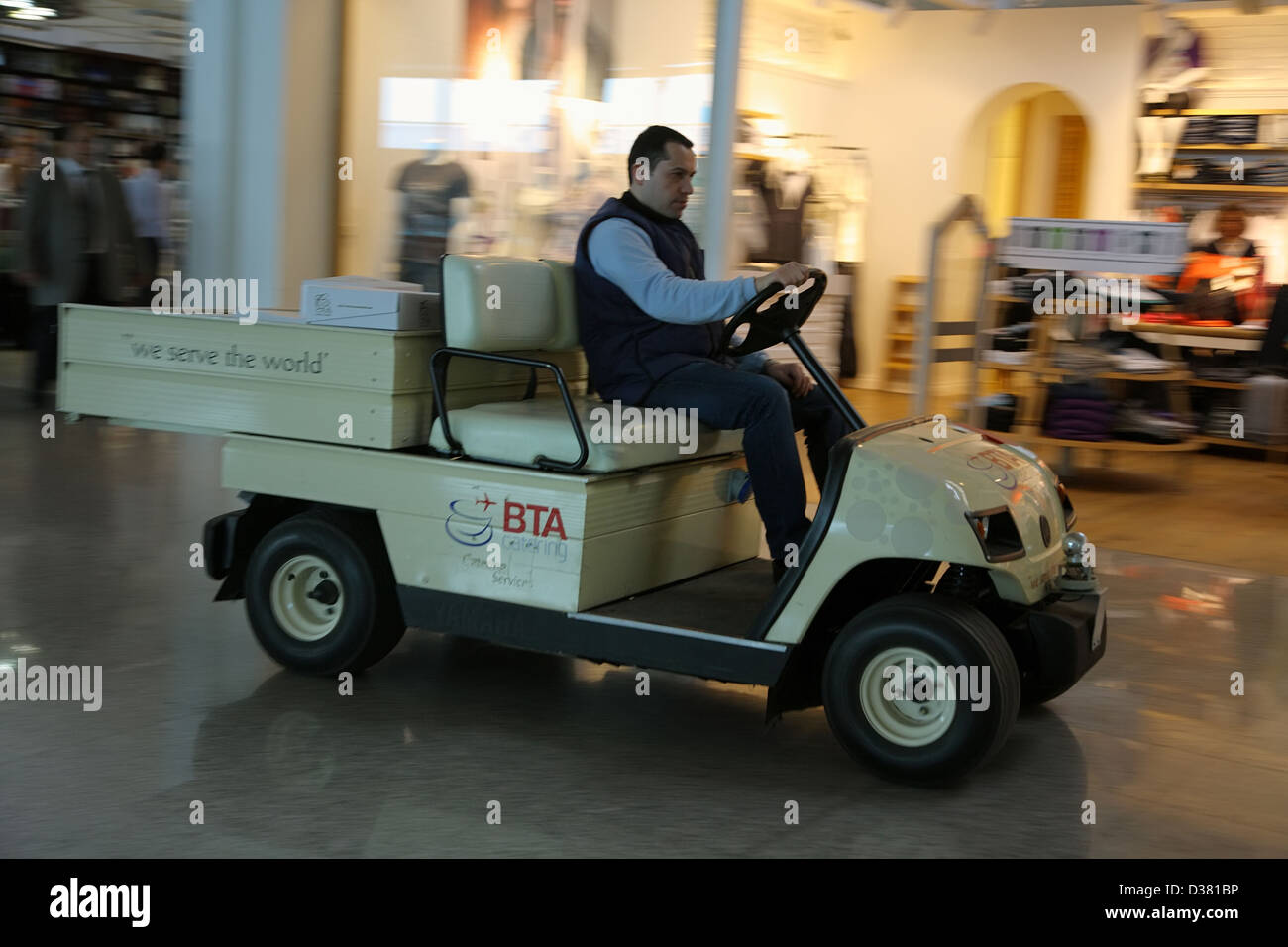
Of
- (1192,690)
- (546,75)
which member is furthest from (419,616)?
(546,75)

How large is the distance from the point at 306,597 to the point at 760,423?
1284 mm

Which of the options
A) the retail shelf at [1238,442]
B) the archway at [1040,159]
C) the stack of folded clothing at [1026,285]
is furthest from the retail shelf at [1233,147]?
the stack of folded clothing at [1026,285]

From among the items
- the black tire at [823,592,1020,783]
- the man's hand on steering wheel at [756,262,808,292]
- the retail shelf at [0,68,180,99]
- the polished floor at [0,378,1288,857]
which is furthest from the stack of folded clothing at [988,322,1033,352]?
the retail shelf at [0,68,180,99]

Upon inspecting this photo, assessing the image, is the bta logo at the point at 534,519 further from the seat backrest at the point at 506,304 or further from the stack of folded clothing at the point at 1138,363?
the stack of folded clothing at the point at 1138,363

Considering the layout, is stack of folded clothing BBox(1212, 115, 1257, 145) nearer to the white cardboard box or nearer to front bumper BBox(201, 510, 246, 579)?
the white cardboard box

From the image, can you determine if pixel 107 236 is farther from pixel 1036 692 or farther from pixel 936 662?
pixel 936 662

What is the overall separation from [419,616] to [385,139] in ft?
17.5

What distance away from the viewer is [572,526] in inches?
121

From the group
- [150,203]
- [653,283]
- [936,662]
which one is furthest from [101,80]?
[936,662]

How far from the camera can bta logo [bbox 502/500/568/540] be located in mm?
3098
